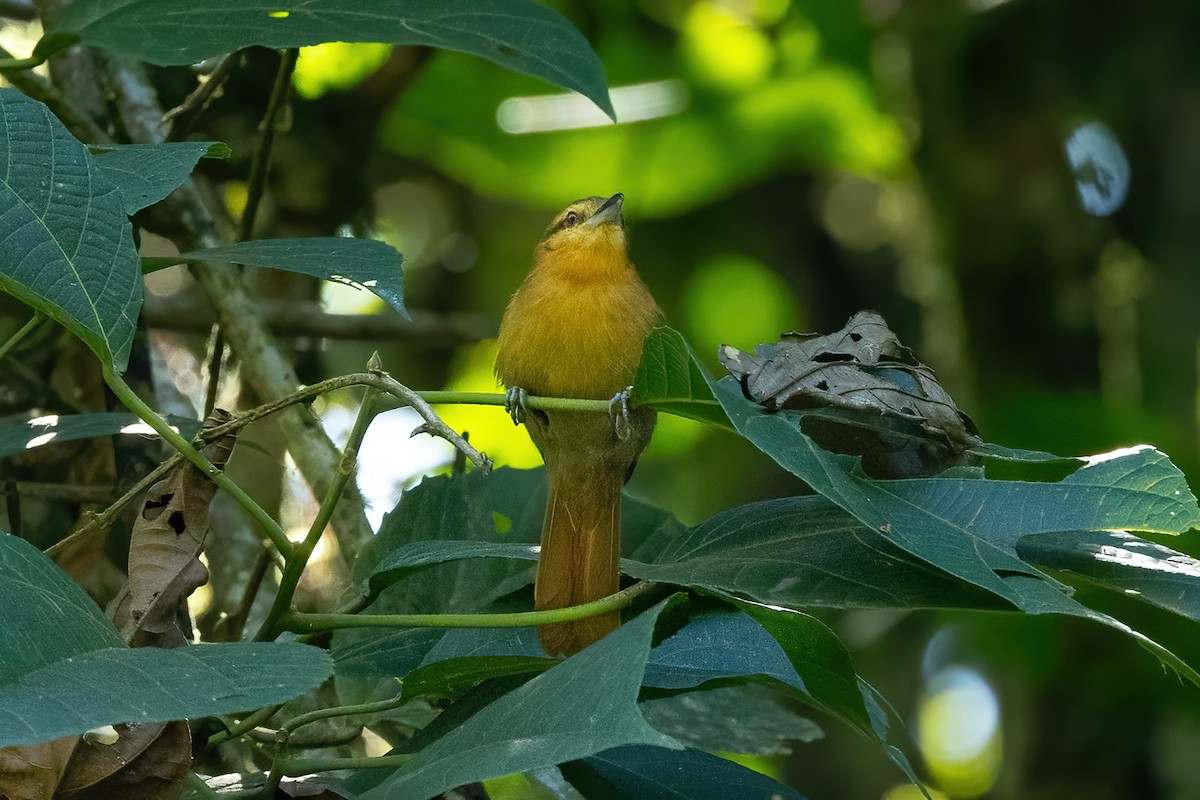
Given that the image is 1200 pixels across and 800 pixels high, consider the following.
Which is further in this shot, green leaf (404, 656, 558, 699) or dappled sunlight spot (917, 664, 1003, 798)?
dappled sunlight spot (917, 664, 1003, 798)

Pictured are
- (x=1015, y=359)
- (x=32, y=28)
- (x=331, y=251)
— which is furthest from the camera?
(x=1015, y=359)

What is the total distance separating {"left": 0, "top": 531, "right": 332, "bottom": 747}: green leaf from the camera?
4.34 ft

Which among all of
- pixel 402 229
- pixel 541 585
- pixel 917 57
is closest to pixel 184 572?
pixel 541 585

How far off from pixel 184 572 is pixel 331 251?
549 mm

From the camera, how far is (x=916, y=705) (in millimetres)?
6383

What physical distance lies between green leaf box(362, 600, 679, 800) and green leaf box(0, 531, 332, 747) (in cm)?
20

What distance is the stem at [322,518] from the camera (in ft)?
5.89

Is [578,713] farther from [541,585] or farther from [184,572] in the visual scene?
[541,585]

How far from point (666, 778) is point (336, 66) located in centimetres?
371

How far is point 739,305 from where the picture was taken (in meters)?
6.85

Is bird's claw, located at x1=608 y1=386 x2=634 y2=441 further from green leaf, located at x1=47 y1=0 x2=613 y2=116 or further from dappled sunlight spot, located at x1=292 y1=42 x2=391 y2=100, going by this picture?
dappled sunlight spot, located at x1=292 y1=42 x2=391 y2=100

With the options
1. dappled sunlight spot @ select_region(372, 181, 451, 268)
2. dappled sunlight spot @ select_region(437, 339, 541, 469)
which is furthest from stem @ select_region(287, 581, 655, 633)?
dappled sunlight spot @ select_region(372, 181, 451, 268)

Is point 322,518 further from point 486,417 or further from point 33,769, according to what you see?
point 486,417

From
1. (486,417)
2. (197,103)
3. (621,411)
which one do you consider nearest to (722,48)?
(486,417)
